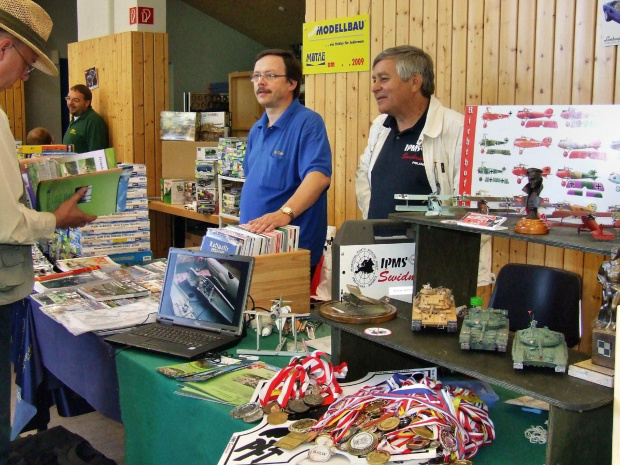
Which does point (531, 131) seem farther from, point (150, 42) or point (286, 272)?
A: point (150, 42)

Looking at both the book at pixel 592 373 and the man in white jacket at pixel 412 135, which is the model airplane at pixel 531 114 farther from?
the book at pixel 592 373

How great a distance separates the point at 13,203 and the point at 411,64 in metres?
1.92

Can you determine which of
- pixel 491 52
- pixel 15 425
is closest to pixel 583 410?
pixel 15 425

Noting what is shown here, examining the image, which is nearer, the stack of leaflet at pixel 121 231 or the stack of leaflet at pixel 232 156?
the stack of leaflet at pixel 121 231

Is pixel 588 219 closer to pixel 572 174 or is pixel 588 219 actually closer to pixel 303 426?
pixel 303 426

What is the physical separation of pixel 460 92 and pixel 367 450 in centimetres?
310

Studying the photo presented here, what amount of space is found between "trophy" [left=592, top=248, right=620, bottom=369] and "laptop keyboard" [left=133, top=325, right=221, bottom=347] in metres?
1.24

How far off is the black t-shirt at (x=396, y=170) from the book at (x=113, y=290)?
120 cm

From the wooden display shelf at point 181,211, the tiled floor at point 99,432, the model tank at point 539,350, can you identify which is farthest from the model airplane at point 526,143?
the wooden display shelf at point 181,211

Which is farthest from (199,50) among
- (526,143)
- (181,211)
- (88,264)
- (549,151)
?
(549,151)

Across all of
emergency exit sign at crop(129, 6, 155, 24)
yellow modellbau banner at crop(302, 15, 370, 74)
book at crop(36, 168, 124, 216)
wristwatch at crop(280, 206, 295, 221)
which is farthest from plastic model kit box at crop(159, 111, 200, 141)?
book at crop(36, 168, 124, 216)

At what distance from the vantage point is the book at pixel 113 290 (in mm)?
2822

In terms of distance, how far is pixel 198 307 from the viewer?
95.7 inches

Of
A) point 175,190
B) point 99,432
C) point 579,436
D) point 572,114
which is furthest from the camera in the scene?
point 175,190
